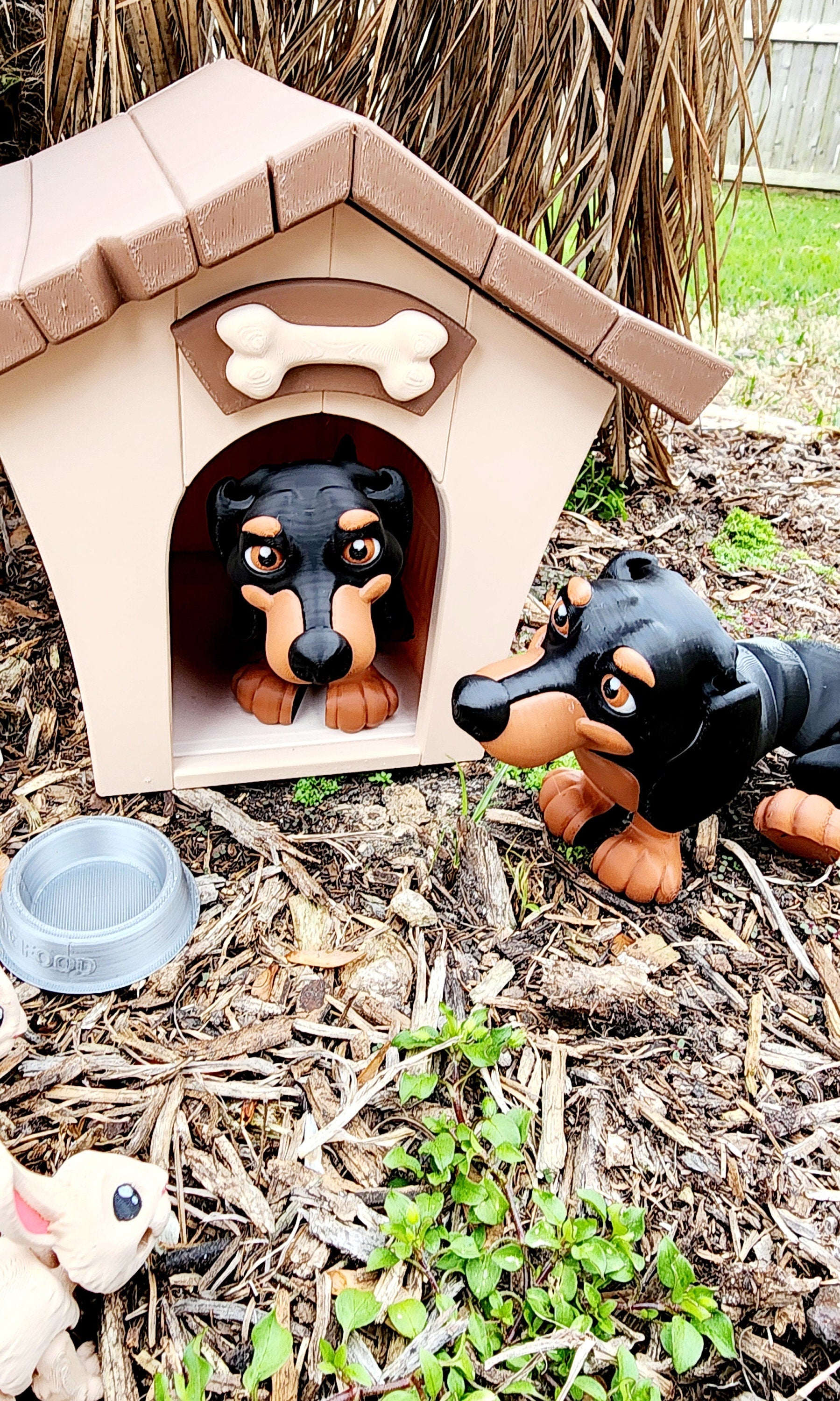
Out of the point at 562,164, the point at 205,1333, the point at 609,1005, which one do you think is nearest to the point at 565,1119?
the point at 609,1005

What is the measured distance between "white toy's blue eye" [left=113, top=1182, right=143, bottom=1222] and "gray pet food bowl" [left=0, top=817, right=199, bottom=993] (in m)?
0.48

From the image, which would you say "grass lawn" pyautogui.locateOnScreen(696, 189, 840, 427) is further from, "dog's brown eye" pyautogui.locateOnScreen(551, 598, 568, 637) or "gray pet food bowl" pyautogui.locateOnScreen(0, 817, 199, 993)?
"gray pet food bowl" pyautogui.locateOnScreen(0, 817, 199, 993)

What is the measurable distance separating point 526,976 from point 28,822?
0.84 meters

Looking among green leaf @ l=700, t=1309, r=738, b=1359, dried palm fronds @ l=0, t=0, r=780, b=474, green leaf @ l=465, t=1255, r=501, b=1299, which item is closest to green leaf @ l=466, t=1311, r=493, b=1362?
green leaf @ l=465, t=1255, r=501, b=1299

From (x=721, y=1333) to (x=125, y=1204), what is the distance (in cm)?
65

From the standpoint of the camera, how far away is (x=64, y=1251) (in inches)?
38.4

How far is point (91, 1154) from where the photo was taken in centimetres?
108

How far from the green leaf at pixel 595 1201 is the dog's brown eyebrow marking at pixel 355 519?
1.00 metres

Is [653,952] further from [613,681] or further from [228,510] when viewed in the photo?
[228,510]

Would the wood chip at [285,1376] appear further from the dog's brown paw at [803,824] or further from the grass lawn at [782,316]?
the grass lawn at [782,316]

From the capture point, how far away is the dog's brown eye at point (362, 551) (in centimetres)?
170

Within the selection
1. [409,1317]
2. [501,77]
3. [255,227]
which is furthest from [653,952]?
[501,77]

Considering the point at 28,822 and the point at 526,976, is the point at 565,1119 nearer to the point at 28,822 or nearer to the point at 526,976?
the point at 526,976

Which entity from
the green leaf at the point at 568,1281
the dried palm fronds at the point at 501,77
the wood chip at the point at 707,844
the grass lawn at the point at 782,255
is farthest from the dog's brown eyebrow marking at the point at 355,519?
the grass lawn at the point at 782,255
